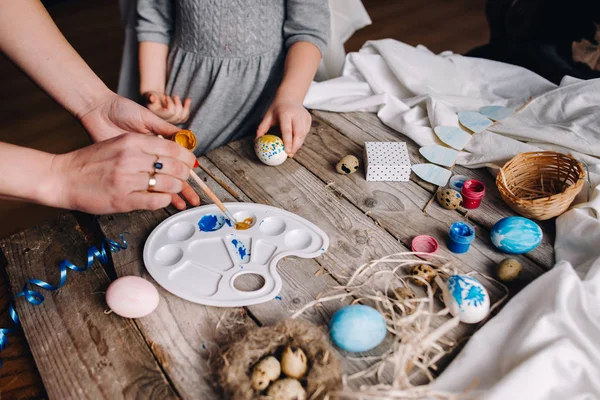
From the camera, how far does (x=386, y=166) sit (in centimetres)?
104

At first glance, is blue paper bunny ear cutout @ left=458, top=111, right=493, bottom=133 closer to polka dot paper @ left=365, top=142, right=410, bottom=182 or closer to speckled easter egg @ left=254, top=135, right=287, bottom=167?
polka dot paper @ left=365, top=142, right=410, bottom=182

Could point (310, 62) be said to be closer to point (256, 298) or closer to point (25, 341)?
point (256, 298)

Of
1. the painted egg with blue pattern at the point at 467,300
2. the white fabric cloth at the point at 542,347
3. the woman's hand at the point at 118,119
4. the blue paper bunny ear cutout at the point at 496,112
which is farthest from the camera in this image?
the blue paper bunny ear cutout at the point at 496,112

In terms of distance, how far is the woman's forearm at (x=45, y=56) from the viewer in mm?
1023

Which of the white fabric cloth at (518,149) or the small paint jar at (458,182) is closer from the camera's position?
the white fabric cloth at (518,149)

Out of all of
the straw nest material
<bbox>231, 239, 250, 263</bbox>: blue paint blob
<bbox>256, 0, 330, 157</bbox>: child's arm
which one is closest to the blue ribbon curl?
<bbox>231, 239, 250, 263</bbox>: blue paint blob

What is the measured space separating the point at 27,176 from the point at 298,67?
2.40 feet

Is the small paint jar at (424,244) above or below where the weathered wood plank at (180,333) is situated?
above

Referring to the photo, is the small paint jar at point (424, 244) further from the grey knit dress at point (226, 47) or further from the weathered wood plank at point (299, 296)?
the grey knit dress at point (226, 47)

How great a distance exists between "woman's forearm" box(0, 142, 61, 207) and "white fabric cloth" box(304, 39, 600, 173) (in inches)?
27.0

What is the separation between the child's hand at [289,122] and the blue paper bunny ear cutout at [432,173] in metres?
0.28

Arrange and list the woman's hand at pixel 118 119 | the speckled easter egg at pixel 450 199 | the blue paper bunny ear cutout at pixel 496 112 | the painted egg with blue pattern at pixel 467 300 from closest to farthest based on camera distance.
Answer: the painted egg with blue pattern at pixel 467 300 < the speckled easter egg at pixel 450 199 < the woman's hand at pixel 118 119 < the blue paper bunny ear cutout at pixel 496 112

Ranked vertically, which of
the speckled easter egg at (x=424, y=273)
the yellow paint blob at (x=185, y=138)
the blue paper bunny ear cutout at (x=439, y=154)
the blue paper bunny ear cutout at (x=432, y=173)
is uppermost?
the yellow paint blob at (x=185, y=138)

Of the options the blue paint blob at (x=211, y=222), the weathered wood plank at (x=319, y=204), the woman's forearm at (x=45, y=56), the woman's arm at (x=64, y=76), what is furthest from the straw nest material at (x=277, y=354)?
the woman's forearm at (x=45, y=56)
